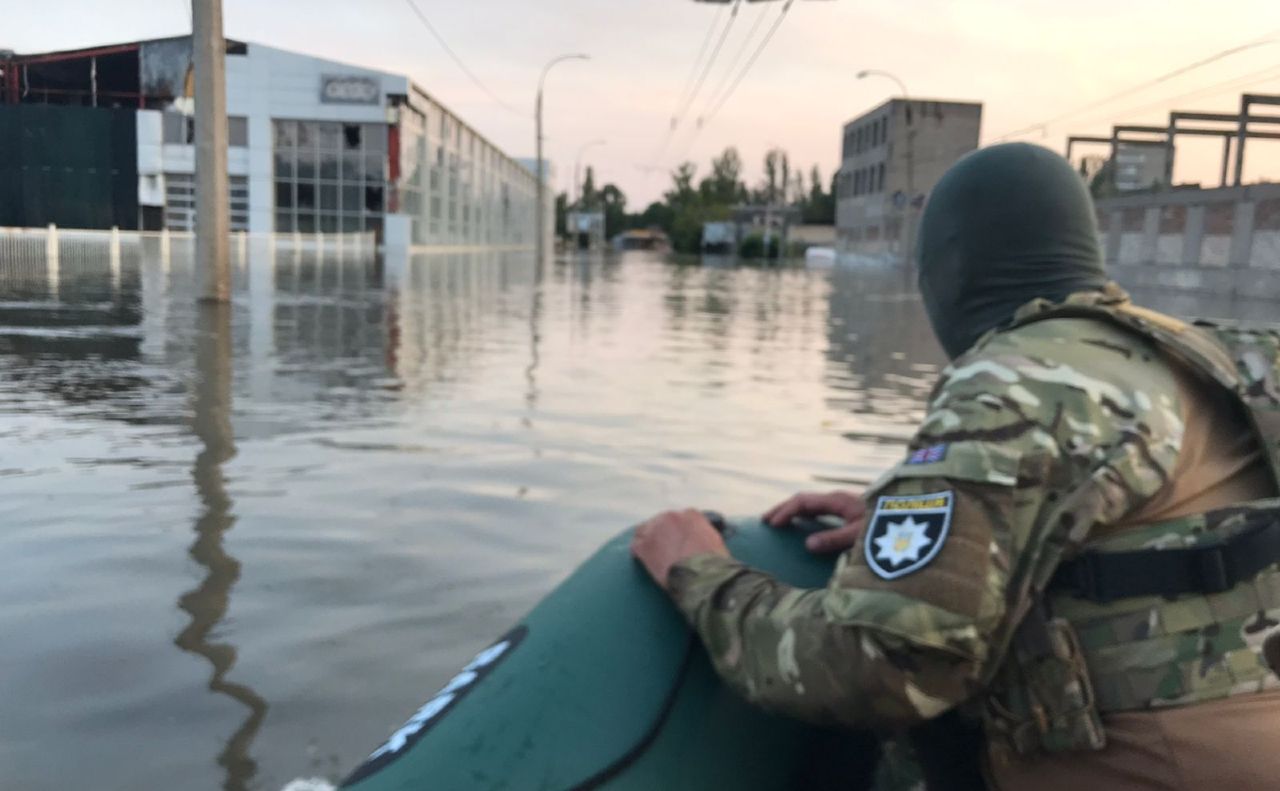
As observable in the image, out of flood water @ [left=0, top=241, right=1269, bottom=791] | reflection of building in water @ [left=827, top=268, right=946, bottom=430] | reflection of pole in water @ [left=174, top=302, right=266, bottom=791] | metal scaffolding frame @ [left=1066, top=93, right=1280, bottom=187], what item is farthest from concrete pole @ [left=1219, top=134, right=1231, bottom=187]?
reflection of pole in water @ [left=174, top=302, right=266, bottom=791]

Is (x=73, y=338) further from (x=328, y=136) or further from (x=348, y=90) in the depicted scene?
(x=328, y=136)

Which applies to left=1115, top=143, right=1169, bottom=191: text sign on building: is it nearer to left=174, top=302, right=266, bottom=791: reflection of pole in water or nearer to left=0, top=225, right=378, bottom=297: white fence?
left=0, top=225, right=378, bottom=297: white fence

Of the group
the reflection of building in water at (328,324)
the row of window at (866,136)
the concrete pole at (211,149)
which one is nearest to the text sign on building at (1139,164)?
the reflection of building in water at (328,324)

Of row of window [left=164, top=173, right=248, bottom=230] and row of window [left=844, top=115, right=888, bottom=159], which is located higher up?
row of window [left=844, top=115, right=888, bottom=159]

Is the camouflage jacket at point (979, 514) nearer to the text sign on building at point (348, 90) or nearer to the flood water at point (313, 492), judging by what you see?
the flood water at point (313, 492)

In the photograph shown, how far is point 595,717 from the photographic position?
1.63m

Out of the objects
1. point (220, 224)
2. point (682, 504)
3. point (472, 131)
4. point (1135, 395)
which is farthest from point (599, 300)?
point (472, 131)

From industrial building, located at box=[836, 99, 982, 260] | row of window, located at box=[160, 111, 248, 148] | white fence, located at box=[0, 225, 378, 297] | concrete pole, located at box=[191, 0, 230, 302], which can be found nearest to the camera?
concrete pole, located at box=[191, 0, 230, 302]

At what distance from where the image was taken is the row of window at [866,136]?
72.0 metres

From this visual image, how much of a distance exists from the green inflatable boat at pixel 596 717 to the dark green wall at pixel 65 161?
43.9 metres

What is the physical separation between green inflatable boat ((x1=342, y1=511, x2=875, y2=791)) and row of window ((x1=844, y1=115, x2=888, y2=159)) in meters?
72.1

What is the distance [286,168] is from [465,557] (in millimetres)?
40133

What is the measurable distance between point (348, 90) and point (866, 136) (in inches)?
1802

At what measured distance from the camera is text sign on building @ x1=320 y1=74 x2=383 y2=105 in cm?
4091
